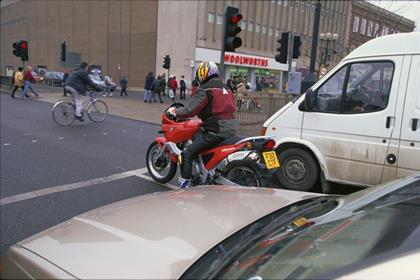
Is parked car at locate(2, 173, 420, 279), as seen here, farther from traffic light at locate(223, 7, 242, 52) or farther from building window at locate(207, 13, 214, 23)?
building window at locate(207, 13, 214, 23)

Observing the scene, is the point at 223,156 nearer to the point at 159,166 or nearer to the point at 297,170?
the point at 297,170

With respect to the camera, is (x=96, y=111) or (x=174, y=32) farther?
(x=174, y=32)

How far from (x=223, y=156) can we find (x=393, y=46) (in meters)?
2.58

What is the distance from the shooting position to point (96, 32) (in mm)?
52250

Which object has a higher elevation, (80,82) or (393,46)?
(393,46)

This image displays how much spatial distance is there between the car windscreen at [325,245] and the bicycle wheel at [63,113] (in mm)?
11159

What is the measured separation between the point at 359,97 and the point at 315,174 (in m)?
1.24

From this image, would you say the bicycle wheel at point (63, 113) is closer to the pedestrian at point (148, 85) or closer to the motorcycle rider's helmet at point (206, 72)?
the motorcycle rider's helmet at point (206, 72)

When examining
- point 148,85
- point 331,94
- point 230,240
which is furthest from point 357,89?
point 148,85

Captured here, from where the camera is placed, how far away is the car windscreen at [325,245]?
1.45 meters

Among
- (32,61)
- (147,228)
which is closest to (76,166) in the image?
(147,228)

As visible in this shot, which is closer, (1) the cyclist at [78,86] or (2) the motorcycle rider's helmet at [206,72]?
(2) the motorcycle rider's helmet at [206,72]

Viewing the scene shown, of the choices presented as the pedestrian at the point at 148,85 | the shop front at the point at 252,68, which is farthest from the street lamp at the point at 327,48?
the shop front at the point at 252,68

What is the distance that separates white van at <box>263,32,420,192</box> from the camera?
4.96 m
